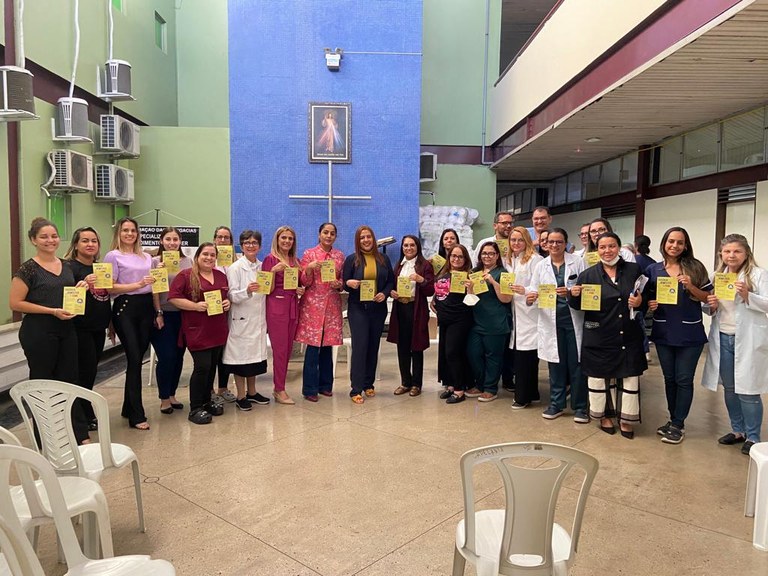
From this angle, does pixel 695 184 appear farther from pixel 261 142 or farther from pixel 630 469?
pixel 261 142

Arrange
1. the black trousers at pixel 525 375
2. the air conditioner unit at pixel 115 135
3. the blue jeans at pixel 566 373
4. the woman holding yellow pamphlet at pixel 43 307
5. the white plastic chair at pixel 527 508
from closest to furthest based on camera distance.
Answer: the white plastic chair at pixel 527 508 → the woman holding yellow pamphlet at pixel 43 307 → the blue jeans at pixel 566 373 → the black trousers at pixel 525 375 → the air conditioner unit at pixel 115 135

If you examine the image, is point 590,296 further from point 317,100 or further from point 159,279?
point 317,100

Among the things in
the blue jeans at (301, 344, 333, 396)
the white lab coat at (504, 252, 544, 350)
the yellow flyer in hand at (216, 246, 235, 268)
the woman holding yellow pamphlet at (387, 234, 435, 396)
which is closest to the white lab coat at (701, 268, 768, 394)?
the white lab coat at (504, 252, 544, 350)

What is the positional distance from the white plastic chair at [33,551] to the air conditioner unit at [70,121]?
17.0 feet

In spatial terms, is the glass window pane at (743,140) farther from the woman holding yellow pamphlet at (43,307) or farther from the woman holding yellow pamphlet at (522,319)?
the woman holding yellow pamphlet at (43,307)

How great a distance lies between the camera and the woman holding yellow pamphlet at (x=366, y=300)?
4.72m

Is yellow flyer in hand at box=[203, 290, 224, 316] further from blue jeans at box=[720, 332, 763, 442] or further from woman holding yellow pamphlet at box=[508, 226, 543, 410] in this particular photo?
blue jeans at box=[720, 332, 763, 442]

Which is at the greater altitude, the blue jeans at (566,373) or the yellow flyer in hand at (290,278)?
the yellow flyer in hand at (290,278)

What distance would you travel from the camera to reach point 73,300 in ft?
10.8

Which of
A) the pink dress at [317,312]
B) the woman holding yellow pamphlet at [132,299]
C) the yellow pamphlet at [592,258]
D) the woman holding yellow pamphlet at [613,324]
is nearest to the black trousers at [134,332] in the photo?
the woman holding yellow pamphlet at [132,299]

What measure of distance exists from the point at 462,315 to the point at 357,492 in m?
2.01

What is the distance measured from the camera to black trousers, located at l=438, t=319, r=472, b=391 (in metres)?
4.73

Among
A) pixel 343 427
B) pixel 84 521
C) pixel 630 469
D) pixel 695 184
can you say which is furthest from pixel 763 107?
pixel 84 521

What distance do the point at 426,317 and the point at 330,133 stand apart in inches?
153
